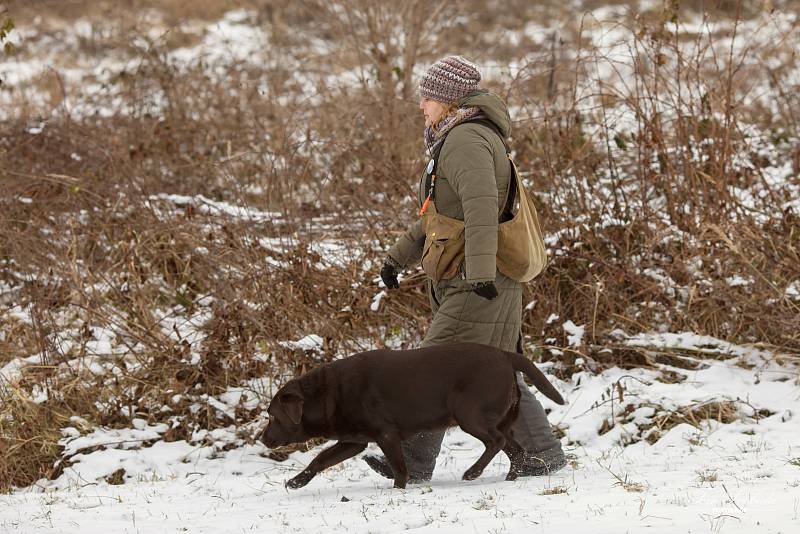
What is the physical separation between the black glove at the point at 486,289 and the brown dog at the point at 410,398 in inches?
11.5

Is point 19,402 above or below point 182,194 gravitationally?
below

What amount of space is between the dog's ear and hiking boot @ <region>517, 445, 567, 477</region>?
3.76ft

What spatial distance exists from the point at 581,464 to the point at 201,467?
2.51 meters

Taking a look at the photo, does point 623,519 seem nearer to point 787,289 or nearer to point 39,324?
point 787,289

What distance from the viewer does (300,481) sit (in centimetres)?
498

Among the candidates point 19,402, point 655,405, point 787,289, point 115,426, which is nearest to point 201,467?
point 115,426

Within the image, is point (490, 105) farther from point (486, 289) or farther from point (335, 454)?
point (335, 454)

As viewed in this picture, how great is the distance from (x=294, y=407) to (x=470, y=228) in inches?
50.2

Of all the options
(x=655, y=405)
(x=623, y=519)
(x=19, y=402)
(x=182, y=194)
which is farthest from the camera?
(x=182, y=194)

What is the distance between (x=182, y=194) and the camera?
9336 millimetres

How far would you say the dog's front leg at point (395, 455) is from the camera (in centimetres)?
462

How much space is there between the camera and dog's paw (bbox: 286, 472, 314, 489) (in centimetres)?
496

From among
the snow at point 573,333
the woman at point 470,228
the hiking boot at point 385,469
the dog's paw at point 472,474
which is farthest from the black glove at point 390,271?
the snow at point 573,333

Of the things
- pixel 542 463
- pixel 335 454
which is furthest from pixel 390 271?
pixel 542 463
